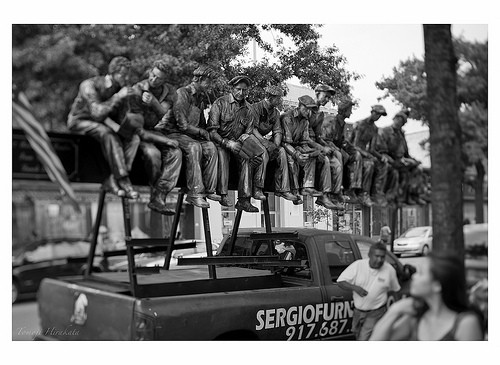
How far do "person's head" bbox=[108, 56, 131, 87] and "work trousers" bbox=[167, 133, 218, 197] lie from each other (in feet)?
1.89

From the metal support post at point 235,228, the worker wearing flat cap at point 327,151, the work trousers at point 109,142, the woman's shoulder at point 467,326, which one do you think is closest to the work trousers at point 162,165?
the work trousers at point 109,142

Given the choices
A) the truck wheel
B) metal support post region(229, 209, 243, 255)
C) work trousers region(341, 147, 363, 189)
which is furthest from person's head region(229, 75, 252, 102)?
→ the truck wheel

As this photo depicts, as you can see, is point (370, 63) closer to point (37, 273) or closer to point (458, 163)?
point (458, 163)

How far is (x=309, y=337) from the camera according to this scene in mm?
5109

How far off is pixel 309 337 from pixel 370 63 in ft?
7.54

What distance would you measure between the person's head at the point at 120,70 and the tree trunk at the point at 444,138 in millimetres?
2368

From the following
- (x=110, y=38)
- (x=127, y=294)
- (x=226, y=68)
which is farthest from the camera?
(x=226, y=68)

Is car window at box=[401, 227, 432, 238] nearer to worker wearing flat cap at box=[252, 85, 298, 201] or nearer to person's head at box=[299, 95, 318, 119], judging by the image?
worker wearing flat cap at box=[252, 85, 298, 201]

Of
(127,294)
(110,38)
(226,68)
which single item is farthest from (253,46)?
(127,294)

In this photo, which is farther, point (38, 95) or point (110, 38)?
point (110, 38)

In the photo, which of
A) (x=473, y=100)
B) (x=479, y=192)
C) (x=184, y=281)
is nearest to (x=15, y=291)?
(x=184, y=281)

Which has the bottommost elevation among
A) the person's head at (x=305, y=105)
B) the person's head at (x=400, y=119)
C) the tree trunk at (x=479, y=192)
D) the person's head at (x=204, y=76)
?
the tree trunk at (x=479, y=192)

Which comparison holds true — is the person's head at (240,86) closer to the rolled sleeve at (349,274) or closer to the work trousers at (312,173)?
the work trousers at (312,173)

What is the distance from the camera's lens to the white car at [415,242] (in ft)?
17.2
